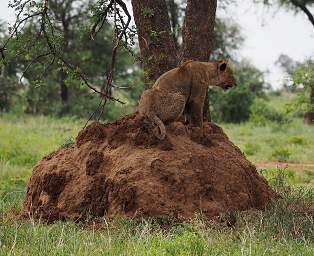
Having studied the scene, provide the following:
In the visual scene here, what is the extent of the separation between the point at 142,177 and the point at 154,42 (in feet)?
8.87

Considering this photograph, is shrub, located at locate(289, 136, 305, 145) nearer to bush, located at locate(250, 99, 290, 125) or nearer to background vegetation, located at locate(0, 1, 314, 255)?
background vegetation, located at locate(0, 1, 314, 255)

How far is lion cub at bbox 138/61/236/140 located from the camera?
762 cm

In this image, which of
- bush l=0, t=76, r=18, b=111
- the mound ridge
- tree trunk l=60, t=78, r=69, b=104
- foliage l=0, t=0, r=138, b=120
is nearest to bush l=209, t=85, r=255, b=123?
foliage l=0, t=0, r=138, b=120

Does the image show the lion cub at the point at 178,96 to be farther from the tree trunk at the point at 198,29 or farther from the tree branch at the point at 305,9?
the tree branch at the point at 305,9

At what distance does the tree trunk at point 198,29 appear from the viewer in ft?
31.7

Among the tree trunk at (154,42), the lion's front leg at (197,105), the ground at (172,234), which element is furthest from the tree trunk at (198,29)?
the ground at (172,234)

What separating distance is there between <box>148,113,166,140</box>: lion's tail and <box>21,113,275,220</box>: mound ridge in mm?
78

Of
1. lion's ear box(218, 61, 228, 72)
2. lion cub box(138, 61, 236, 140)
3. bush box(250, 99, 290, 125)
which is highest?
lion's ear box(218, 61, 228, 72)

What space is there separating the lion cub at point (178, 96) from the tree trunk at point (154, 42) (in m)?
1.22

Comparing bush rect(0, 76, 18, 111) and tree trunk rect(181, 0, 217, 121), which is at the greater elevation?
tree trunk rect(181, 0, 217, 121)

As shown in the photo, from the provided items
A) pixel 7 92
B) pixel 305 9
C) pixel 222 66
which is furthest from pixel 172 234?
pixel 7 92

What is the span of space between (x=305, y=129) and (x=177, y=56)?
15085mm

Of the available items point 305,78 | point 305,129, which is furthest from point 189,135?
point 305,129

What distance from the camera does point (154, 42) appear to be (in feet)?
30.3
